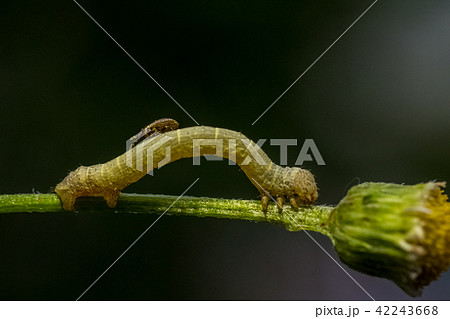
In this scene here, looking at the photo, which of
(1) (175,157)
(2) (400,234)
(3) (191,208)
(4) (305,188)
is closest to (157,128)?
(1) (175,157)

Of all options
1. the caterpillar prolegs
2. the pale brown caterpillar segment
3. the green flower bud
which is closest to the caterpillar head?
the caterpillar prolegs

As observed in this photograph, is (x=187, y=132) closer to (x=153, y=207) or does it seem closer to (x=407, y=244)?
(x=153, y=207)

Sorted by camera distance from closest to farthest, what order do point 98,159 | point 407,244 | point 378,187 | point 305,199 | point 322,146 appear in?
point 407,244, point 378,187, point 305,199, point 98,159, point 322,146

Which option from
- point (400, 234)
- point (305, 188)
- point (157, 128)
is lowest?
point (400, 234)

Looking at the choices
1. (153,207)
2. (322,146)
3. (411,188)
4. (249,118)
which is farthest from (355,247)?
(322,146)

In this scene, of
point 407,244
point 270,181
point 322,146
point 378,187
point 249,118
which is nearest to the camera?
point 407,244

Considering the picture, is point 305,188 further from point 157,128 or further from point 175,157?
point 157,128

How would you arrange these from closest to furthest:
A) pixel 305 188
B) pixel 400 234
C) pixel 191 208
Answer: pixel 400 234
pixel 191 208
pixel 305 188
